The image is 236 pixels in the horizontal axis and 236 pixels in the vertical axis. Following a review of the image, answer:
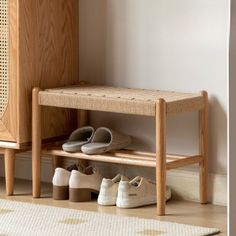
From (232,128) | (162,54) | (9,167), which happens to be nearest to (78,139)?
(9,167)

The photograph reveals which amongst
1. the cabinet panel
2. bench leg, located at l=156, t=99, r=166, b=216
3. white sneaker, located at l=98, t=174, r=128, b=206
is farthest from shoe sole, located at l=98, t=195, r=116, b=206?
the cabinet panel

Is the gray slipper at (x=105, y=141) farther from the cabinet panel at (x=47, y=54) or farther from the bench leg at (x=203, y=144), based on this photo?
the bench leg at (x=203, y=144)

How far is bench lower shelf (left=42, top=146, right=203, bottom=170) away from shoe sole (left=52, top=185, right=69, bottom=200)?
15cm

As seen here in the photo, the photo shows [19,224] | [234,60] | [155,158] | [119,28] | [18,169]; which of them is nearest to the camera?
[234,60]

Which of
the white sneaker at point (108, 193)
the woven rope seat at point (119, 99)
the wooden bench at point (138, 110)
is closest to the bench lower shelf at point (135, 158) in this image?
the wooden bench at point (138, 110)

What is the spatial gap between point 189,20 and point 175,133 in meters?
0.52

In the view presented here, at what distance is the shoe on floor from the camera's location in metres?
3.37

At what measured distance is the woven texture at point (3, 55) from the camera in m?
3.43

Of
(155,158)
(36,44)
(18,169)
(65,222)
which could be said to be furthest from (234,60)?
(18,169)

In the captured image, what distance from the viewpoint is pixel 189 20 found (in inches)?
134

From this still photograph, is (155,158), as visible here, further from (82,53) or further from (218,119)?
(82,53)

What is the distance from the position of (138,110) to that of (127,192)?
38 cm

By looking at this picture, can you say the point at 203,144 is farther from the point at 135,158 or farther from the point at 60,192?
the point at 60,192

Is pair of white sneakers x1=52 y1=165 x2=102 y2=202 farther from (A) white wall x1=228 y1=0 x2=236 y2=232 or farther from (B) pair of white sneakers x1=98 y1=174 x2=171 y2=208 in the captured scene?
(A) white wall x1=228 y1=0 x2=236 y2=232
